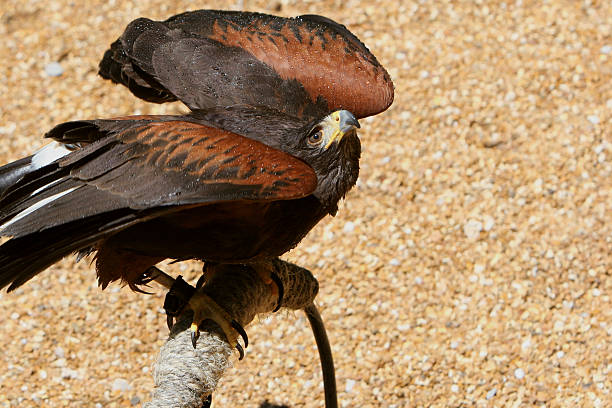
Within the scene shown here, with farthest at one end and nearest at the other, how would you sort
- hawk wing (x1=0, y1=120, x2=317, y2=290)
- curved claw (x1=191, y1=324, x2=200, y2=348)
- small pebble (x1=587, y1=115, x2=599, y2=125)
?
small pebble (x1=587, y1=115, x2=599, y2=125) → curved claw (x1=191, y1=324, x2=200, y2=348) → hawk wing (x1=0, y1=120, x2=317, y2=290)

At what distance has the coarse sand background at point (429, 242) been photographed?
399 cm

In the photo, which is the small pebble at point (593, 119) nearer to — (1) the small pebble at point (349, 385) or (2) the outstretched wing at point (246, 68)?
(2) the outstretched wing at point (246, 68)

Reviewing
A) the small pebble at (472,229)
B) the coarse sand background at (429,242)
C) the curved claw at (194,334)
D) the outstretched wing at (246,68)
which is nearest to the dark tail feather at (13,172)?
the outstretched wing at (246,68)

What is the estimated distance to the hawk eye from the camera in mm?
2932

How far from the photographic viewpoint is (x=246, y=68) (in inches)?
132

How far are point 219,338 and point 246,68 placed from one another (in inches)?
44.6

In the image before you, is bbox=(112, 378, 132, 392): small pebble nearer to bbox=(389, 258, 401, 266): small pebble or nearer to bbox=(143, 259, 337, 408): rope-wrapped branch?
bbox=(143, 259, 337, 408): rope-wrapped branch

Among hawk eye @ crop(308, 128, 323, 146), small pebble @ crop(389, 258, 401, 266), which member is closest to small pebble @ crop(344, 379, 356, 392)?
small pebble @ crop(389, 258, 401, 266)

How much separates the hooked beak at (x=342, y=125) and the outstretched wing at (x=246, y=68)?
0.42 meters

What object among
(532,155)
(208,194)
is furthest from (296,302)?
(532,155)

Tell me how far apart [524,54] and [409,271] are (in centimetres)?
181

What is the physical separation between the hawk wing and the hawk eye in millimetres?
198

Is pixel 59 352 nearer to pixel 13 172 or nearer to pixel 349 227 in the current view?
pixel 13 172

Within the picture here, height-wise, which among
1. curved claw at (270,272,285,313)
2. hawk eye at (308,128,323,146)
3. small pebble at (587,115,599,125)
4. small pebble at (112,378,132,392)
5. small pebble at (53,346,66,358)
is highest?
small pebble at (587,115,599,125)
